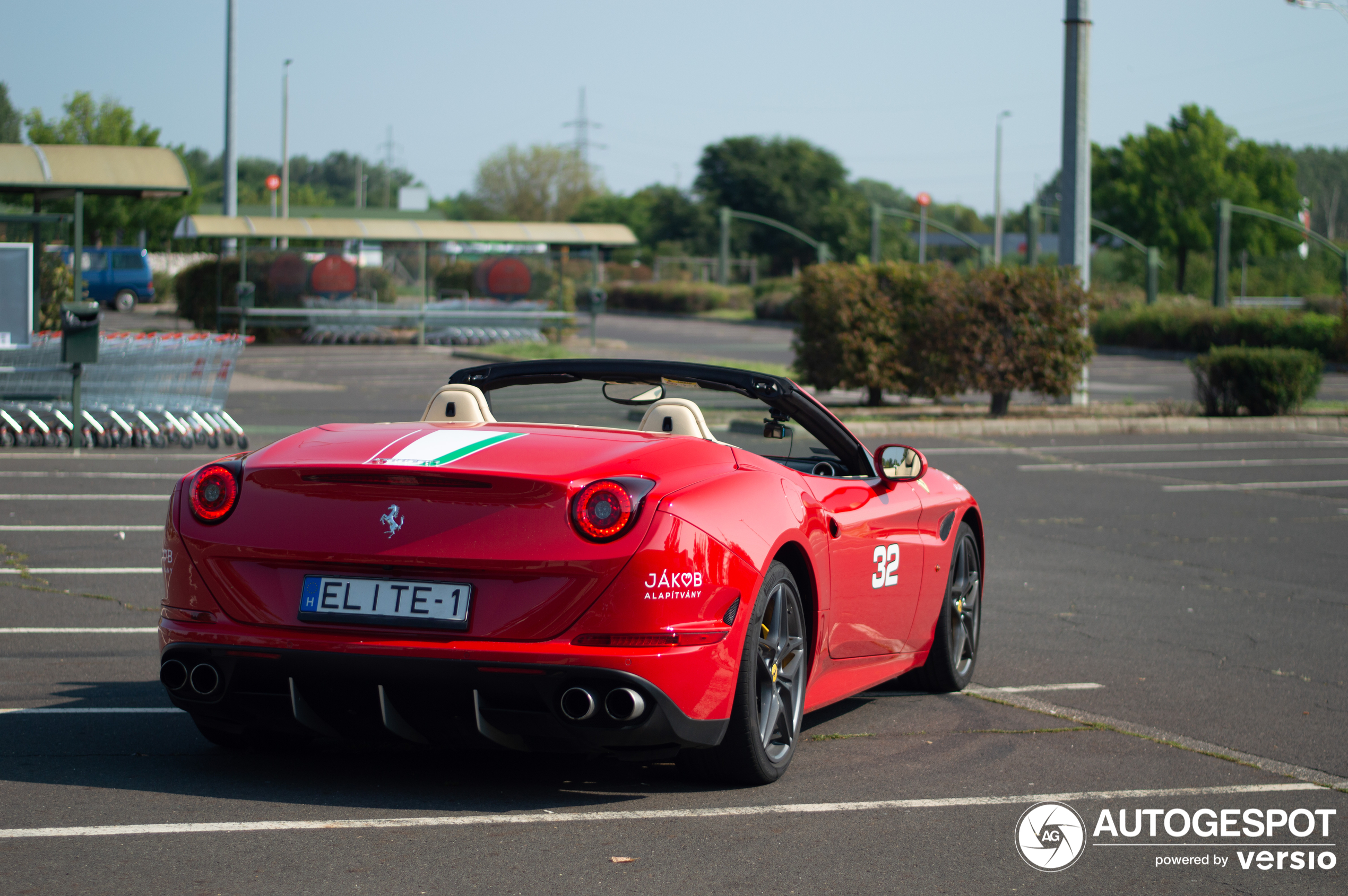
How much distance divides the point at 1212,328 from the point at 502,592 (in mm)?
43976

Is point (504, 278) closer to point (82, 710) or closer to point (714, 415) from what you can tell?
point (82, 710)

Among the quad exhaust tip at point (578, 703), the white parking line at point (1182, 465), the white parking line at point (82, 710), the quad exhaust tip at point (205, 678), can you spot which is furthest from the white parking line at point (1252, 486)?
the quad exhaust tip at point (205, 678)

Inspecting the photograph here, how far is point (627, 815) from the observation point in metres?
4.49

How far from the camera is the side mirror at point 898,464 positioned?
18.9 ft

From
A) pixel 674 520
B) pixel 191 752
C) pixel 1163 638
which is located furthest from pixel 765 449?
pixel 1163 638

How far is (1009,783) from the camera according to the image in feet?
16.3

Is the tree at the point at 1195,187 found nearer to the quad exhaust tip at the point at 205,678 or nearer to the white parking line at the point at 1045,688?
the white parking line at the point at 1045,688

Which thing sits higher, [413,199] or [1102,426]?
[413,199]

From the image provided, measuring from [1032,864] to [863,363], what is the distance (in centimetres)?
1943

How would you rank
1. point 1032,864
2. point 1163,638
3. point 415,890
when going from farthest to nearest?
point 1163,638, point 1032,864, point 415,890

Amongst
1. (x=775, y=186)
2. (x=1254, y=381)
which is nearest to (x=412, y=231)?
(x=1254, y=381)

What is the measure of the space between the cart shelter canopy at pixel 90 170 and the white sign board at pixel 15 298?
0.84 meters

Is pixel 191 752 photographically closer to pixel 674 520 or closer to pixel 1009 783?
pixel 674 520

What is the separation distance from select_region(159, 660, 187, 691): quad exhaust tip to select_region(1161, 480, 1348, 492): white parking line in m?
12.0
